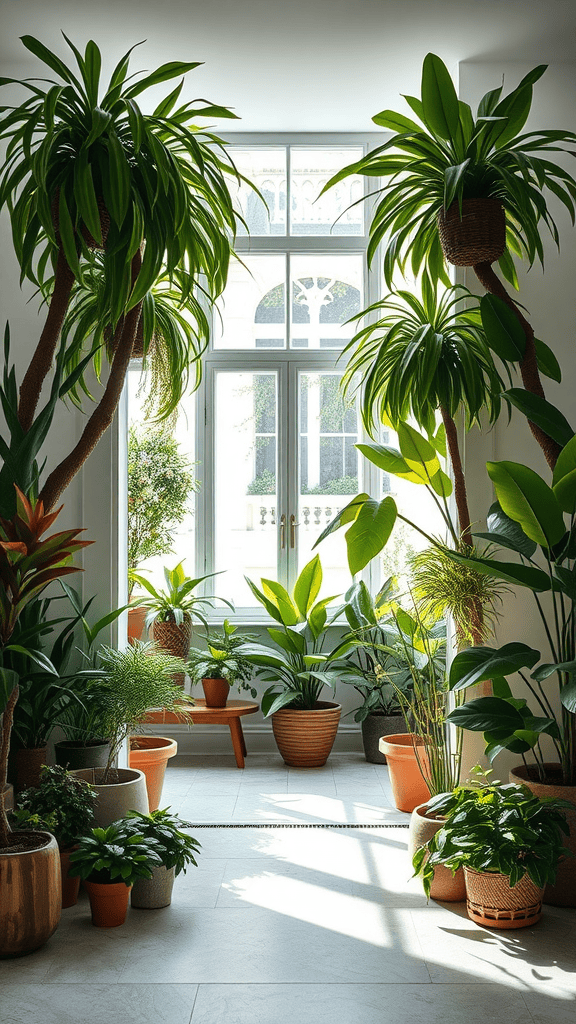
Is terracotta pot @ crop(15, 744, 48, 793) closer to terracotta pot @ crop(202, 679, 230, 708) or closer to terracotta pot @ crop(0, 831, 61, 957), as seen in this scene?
terracotta pot @ crop(0, 831, 61, 957)

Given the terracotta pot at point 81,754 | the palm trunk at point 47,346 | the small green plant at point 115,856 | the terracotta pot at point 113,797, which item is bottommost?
the small green plant at point 115,856

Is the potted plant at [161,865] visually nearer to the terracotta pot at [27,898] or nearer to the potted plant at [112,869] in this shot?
the potted plant at [112,869]

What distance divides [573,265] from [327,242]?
85.9 inches

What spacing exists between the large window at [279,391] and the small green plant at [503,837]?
289 cm

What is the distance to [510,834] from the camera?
8.85ft

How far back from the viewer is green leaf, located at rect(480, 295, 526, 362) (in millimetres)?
3100

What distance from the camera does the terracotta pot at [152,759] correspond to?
13.1 ft

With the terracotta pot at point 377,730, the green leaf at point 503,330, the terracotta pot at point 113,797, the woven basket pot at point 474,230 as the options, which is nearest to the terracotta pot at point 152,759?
the terracotta pot at point 113,797

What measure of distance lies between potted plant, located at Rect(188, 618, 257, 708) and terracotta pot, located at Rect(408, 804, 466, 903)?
1992 millimetres

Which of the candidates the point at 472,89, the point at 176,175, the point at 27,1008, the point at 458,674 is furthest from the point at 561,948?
the point at 472,89

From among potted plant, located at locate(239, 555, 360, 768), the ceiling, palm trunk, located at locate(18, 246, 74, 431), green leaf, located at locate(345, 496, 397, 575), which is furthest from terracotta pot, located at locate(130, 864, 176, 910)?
the ceiling

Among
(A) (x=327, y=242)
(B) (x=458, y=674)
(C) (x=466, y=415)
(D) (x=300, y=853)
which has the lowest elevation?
(D) (x=300, y=853)

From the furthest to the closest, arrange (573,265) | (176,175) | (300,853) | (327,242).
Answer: (327,242)
(573,265)
(300,853)
(176,175)

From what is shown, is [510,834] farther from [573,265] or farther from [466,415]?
[573,265]
